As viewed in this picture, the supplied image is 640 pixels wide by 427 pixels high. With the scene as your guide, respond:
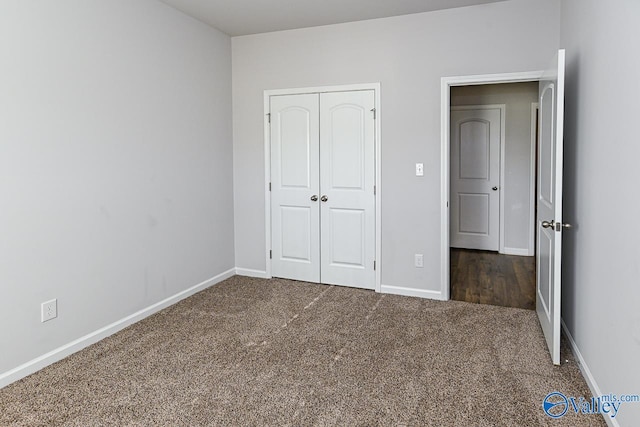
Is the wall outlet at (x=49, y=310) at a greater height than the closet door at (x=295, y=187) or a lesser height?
lesser

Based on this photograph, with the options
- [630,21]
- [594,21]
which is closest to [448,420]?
[630,21]

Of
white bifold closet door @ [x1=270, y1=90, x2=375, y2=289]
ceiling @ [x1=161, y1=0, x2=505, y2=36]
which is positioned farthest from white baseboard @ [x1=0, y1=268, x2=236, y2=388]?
ceiling @ [x1=161, y1=0, x2=505, y2=36]

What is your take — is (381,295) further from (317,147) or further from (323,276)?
(317,147)

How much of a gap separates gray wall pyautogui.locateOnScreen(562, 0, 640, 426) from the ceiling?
1.25 meters

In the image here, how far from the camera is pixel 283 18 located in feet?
13.1

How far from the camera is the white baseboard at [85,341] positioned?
2529mm

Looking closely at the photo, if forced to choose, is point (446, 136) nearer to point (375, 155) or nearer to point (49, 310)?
point (375, 155)

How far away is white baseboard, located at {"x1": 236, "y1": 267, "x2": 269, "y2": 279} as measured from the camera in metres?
4.70

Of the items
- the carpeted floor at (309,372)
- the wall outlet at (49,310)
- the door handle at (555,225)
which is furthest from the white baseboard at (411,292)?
the wall outlet at (49,310)

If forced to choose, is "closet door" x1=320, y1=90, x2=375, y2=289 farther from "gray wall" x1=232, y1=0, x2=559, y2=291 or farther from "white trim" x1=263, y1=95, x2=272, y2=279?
"white trim" x1=263, y1=95, x2=272, y2=279

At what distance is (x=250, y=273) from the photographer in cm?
476

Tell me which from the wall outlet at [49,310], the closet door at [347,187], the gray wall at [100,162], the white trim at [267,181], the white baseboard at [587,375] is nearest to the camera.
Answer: the white baseboard at [587,375]

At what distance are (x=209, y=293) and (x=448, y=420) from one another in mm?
2650

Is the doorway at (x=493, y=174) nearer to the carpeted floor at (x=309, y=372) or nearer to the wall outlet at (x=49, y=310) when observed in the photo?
the carpeted floor at (x=309, y=372)
